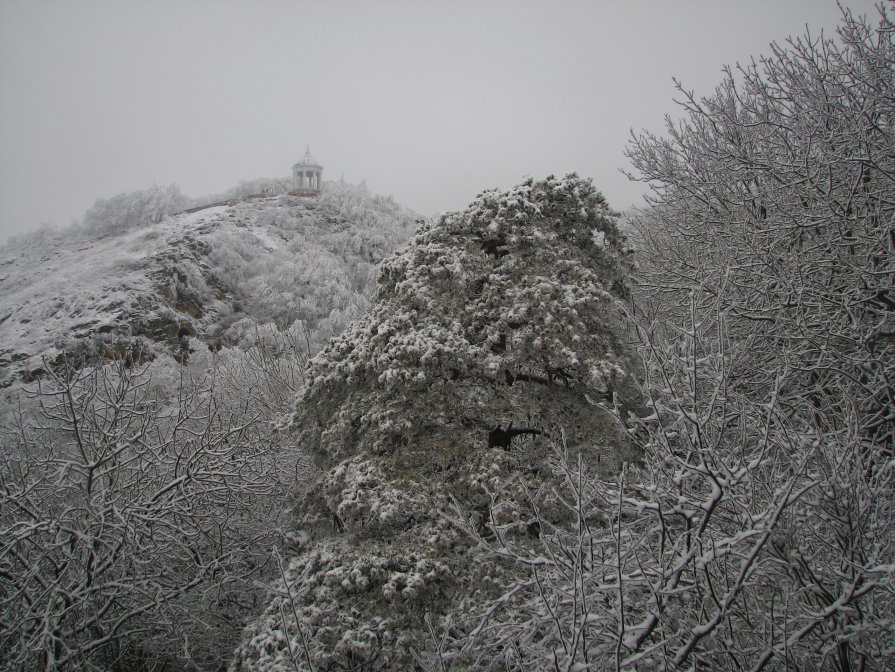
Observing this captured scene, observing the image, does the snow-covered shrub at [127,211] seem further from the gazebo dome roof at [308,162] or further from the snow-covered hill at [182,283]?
the gazebo dome roof at [308,162]

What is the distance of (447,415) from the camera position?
5898 millimetres

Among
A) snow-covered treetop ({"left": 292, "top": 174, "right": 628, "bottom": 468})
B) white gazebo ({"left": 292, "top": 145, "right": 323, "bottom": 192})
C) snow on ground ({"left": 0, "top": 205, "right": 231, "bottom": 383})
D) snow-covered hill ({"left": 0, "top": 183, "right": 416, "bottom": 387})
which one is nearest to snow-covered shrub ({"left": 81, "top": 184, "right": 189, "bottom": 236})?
snow-covered hill ({"left": 0, "top": 183, "right": 416, "bottom": 387})

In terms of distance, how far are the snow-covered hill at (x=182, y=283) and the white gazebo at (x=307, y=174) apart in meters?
20.3

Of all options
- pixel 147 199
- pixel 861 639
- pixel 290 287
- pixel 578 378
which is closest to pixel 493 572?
pixel 578 378

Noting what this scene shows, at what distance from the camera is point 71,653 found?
472cm

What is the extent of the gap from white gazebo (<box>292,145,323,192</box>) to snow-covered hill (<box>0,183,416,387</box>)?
2030cm

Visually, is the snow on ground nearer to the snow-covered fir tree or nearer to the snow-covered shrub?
the snow-covered shrub

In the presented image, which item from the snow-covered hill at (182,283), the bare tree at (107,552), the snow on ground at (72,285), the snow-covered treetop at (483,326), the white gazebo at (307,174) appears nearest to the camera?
the bare tree at (107,552)

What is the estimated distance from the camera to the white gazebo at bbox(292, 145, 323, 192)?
7801cm

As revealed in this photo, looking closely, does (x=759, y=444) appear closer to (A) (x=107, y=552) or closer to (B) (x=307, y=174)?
(A) (x=107, y=552)

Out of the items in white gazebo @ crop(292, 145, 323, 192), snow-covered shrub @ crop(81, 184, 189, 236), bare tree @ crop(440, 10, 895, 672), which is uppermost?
white gazebo @ crop(292, 145, 323, 192)

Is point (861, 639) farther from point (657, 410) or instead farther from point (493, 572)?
point (493, 572)

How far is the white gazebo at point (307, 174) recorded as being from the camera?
256 feet

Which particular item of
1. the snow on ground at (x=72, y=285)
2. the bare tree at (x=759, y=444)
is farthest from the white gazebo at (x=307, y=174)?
the bare tree at (x=759, y=444)
